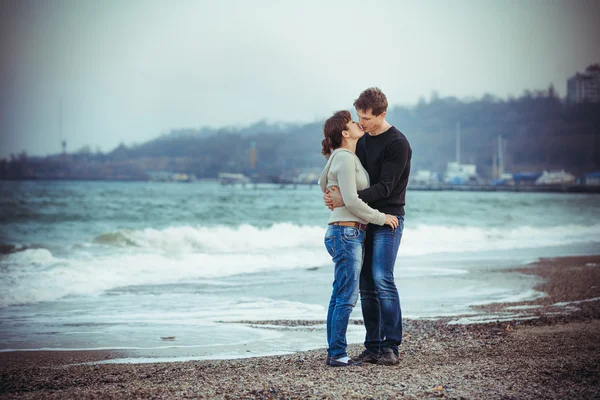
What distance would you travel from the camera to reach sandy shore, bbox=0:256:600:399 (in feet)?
11.9

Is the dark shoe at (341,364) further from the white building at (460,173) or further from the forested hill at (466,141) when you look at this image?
the white building at (460,173)

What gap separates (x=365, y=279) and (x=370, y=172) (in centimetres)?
79

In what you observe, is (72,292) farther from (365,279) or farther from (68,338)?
(365,279)

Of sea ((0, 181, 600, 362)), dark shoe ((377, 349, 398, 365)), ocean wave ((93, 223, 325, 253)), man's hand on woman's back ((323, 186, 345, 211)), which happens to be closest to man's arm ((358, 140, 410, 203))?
man's hand on woman's back ((323, 186, 345, 211))

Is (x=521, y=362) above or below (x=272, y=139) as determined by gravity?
below

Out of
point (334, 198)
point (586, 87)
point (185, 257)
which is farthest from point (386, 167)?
point (586, 87)

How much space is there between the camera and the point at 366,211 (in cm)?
423

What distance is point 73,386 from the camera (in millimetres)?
4133

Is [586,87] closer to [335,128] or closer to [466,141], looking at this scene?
[466,141]

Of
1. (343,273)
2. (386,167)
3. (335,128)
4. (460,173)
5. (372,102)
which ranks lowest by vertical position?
(343,273)

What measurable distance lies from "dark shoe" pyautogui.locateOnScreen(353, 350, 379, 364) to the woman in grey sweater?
109 mm

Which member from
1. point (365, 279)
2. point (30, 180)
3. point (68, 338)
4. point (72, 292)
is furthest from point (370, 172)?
point (30, 180)

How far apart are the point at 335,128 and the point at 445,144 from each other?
338 ft

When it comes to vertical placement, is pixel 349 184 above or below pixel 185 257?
above
